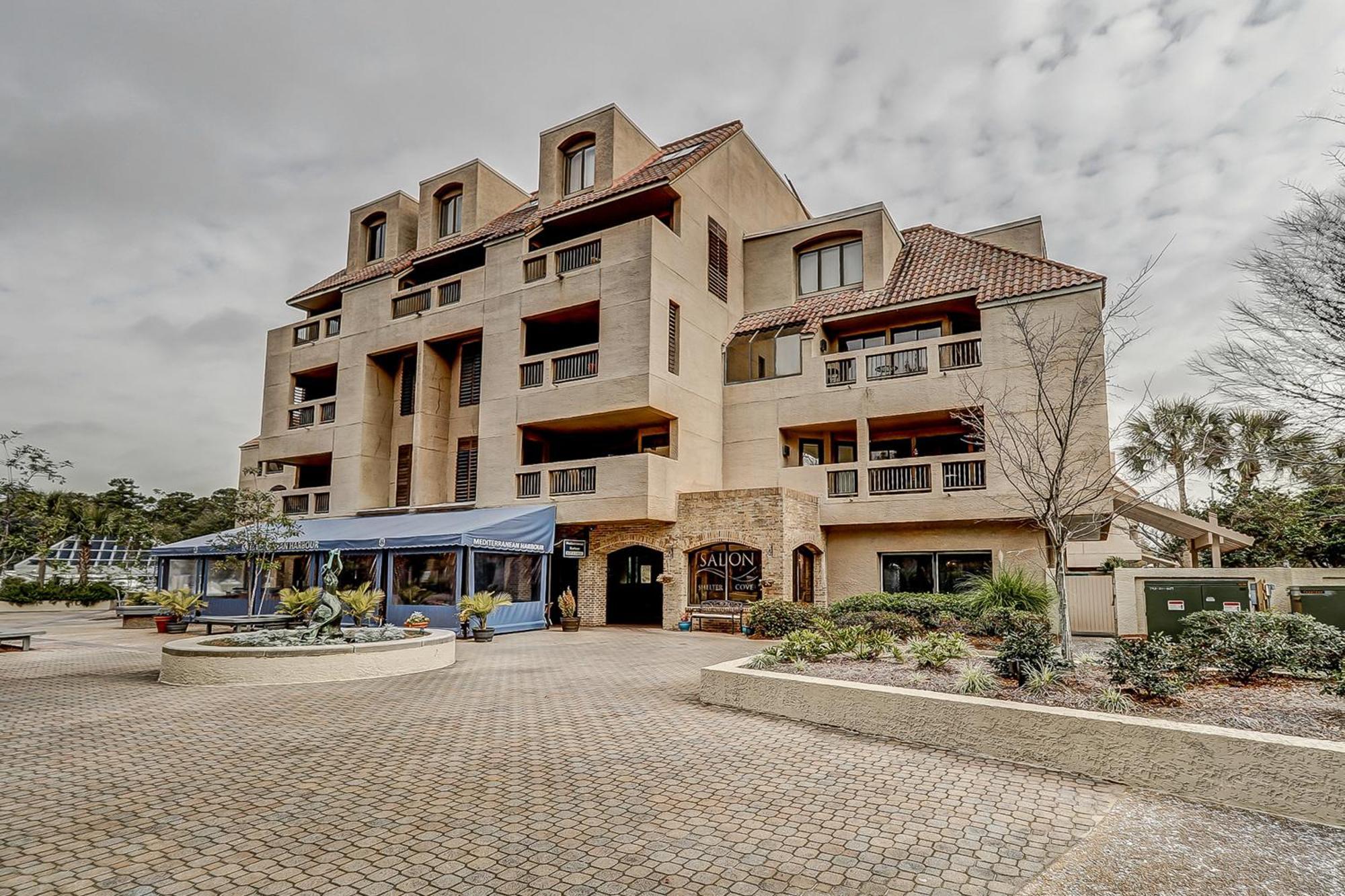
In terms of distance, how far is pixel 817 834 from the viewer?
521cm

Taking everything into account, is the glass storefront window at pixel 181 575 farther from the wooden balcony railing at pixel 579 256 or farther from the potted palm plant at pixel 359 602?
the wooden balcony railing at pixel 579 256

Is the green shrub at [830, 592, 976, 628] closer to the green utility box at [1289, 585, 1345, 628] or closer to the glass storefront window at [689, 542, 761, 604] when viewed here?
the glass storefront window at [689, 542, 761, 604]

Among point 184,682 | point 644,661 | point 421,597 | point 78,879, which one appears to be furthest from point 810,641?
point 421,597

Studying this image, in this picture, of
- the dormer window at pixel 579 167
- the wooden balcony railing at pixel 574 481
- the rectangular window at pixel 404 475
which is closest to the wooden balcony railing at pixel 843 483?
the wooden balcony railing at pixel 574 481

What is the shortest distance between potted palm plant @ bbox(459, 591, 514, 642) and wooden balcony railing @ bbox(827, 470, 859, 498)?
31.2ft

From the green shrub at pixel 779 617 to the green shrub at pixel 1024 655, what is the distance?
7.03m

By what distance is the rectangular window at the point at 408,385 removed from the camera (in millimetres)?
26359

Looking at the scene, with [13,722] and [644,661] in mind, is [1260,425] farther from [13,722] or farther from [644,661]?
[13,722]

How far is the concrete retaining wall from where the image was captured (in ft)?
18.5

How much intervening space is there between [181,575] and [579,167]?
1872cm

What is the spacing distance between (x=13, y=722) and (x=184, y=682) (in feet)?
9.14

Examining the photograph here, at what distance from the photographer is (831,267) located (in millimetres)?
24094

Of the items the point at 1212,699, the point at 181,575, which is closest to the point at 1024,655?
the point at 1212,699

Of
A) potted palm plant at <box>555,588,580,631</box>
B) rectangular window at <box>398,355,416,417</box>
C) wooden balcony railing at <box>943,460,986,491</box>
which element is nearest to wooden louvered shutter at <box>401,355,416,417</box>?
rectangular window at <box>398,355,416,417</box>
